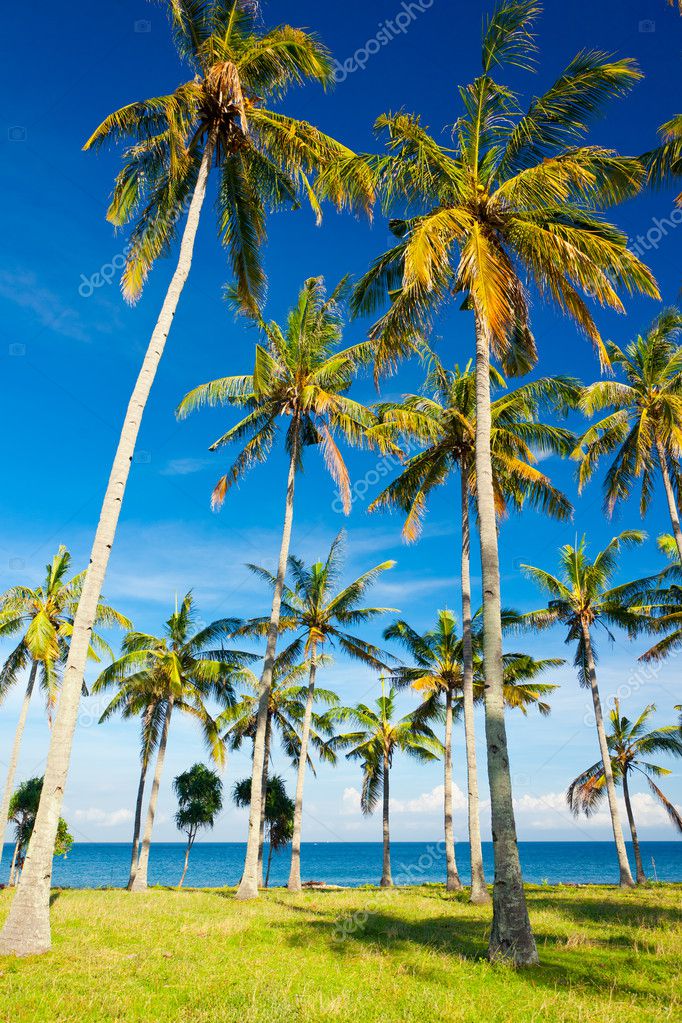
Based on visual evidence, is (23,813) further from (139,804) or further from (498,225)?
(498,225)

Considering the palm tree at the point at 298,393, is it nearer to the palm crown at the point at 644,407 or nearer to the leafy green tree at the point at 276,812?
the palm crown at the point at 644,407

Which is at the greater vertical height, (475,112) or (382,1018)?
(475,112)

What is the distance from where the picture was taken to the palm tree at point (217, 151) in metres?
12.0

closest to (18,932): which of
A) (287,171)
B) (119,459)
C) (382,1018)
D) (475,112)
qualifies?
(382,1018)

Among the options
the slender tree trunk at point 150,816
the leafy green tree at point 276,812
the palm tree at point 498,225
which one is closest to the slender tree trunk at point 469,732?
the palm tree at point 498,225

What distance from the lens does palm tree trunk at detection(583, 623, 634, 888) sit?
22.9 metres

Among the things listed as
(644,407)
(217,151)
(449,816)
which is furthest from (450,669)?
(217,151)

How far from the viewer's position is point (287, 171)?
1407 centimetres

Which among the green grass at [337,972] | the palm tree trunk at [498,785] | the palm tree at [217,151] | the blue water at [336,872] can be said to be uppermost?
the palm tree at [217,151]

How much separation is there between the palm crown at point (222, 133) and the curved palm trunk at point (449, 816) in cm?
2014

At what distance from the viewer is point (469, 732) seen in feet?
60.2

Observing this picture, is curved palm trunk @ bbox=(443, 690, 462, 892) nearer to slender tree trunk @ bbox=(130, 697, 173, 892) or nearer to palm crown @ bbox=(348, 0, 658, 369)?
slender tree trunk @ bbox=(130, 697, 173, 892)

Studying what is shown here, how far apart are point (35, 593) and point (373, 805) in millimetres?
21628

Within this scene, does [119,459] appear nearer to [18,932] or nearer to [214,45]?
[18,932]
